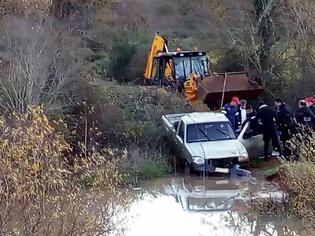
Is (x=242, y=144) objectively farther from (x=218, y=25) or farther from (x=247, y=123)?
(x=218, y=25)

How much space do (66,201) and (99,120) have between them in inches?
430

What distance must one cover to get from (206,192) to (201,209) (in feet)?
5.27

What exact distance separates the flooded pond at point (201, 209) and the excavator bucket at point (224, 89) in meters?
5.23

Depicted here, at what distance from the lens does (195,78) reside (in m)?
25.1

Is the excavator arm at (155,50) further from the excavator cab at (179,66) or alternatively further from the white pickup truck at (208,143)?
the white pickup truck at (208,143)

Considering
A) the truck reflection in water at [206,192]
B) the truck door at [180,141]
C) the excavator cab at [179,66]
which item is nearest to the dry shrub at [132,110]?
the truck door at [180,141]

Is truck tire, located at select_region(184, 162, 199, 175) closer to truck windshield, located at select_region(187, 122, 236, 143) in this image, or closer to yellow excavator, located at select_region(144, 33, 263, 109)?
truck windshield, located at select_region(187, 122, 236, 143)

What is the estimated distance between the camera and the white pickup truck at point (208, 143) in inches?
739

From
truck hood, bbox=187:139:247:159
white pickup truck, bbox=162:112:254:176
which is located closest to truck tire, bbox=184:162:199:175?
white pickup truck, bbox=162:112:254:176

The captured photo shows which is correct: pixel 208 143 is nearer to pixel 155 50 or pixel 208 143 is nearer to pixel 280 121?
pixel 280 121

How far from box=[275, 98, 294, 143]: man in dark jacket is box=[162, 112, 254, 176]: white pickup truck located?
102 cm

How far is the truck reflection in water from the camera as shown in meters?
16.6

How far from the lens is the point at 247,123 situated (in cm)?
2006

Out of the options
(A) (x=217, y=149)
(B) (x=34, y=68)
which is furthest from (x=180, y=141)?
(B) (x=34, y=68)
